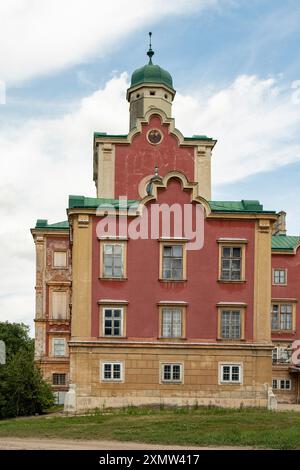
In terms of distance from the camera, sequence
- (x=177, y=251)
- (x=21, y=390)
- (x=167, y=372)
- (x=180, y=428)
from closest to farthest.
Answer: (x=180, y=428) → (x=167, y=372) → (x=177, y=251) → (x=21, y=390)

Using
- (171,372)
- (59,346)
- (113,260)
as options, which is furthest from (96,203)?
(59,346)

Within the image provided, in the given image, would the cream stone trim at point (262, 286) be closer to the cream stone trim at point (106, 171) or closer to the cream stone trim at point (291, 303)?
the cream stone trim at point (106, 171)

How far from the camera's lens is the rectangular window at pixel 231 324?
41469mm

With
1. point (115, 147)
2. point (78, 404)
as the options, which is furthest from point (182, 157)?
point (78, 404)

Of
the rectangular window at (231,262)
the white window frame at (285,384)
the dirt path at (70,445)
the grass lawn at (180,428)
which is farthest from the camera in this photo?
the white window frame at (285,384)

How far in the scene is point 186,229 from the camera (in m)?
41.7

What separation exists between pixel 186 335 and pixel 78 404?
6.46 meters

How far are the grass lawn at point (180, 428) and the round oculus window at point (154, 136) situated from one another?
67.1ft

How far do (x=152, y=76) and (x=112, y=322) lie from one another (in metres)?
23.3

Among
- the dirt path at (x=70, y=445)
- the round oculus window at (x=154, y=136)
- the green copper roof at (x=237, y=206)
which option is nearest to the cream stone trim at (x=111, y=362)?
the green copper roof at (x=237, y=206)

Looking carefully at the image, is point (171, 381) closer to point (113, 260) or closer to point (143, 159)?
point (113, 260)

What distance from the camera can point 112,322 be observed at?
41.0m
